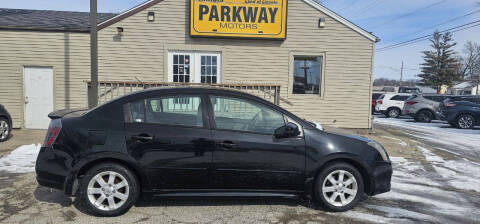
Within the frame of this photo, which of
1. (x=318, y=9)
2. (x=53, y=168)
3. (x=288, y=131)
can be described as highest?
(x=318, y=9)

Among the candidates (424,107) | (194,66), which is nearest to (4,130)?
(194,66)

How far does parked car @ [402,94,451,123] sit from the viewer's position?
16.8m

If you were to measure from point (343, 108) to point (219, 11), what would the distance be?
501cm

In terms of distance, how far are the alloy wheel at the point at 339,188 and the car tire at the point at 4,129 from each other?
7.82 meters

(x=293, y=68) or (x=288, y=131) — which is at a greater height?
(x=293, y=68)

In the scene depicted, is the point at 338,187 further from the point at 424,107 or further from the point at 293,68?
the point at 424,107

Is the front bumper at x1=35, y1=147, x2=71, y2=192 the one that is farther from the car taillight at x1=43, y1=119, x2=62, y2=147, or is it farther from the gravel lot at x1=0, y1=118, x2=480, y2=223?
the gravel lot at x1=0, y1=118, x2=480, y2=223

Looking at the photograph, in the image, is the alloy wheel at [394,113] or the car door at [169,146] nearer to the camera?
the car door at [169,146]

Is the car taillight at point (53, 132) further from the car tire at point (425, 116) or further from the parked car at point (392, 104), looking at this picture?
the parked car at point (392, 104)

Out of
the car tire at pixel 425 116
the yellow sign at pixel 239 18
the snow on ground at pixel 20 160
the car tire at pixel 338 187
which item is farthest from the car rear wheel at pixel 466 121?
the snow on ground at pixel 20 160

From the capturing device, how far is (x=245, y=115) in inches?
155

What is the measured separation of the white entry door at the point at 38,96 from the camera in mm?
9586

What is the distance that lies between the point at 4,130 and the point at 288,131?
7.52 meters

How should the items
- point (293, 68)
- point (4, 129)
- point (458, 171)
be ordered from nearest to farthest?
1. point (458, 171)
2. point (4, 129)
3. point (293, 68)
